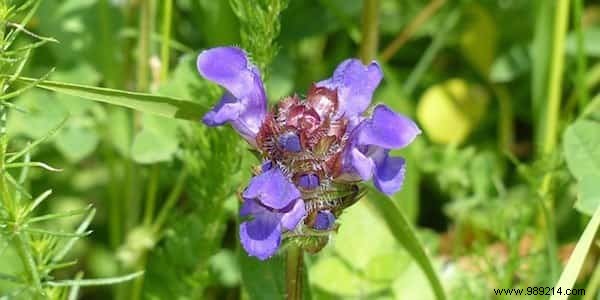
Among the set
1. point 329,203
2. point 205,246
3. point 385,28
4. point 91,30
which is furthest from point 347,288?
point 385,28

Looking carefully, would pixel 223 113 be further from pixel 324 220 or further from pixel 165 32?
pixel 165 32

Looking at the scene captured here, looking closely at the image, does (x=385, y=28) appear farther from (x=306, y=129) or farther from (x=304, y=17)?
(x=306, y=129)

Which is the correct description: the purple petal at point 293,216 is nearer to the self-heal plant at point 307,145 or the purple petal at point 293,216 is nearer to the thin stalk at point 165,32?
the self-heal plant at point 307,145

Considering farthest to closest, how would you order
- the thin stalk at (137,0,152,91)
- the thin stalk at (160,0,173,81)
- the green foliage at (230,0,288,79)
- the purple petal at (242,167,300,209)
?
the thin stalk at (137,0,152,91)
the thin stalk at (160,0,173,81)
the green foliage at (230,0,288,79)
the purple petal at (242,167,300,209)

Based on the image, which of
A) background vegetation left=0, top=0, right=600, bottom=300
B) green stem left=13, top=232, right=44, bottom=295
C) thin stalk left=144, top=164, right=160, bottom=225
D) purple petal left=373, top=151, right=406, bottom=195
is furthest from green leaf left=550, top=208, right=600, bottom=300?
thin stalk left=144, top=164, right=160, bottom=225

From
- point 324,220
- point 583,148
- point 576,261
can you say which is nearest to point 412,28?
point 583,148

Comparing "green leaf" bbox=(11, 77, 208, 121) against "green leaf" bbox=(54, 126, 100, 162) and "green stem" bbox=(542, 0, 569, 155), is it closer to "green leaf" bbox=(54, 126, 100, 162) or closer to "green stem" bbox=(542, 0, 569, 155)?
"green leaf" bbox=(54, 126, 100, 162)

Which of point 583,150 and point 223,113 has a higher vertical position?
point 223,113
